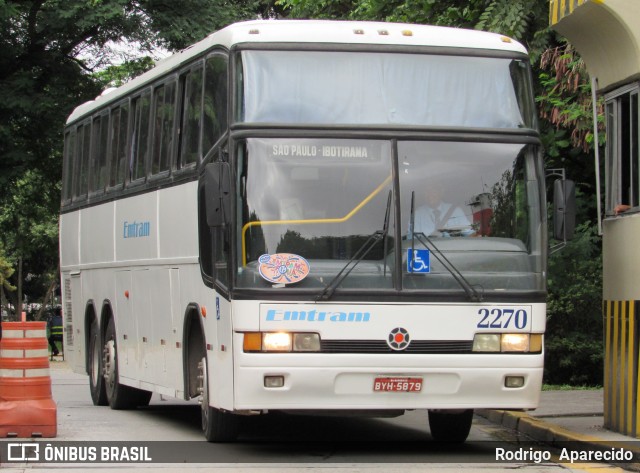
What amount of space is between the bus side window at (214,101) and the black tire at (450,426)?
3.29 m

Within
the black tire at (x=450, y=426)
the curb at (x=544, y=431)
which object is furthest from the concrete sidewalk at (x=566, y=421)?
the black tire at (x=450, y=426)

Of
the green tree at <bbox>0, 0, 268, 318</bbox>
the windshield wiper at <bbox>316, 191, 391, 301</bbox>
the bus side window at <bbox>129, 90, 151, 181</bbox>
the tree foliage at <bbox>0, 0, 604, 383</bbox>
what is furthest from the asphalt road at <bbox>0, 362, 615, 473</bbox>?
the green tree at <bbox>0, 0, 268, 318</bbox>

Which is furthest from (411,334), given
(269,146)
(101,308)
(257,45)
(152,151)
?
(101,308)

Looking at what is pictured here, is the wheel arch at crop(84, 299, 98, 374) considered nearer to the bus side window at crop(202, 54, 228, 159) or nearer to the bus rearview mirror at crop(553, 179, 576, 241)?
the bus side window at crop(202, 54, 228, 159)

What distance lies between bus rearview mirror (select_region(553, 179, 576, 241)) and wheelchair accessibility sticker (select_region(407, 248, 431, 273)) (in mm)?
1200

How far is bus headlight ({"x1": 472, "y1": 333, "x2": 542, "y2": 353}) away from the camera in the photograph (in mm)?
10914

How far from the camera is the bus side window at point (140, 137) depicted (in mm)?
15211

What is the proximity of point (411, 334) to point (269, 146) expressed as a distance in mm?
1924

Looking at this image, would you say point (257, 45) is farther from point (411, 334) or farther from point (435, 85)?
point (411, 334)

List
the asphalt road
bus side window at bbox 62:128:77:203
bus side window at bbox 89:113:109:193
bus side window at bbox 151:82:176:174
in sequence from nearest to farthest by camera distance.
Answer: the asphalt road < bus side window at bbox 151:82:176:174 < bus side window at bbox 89:113:109:193 < bus side window at bbox 62:128:77:203

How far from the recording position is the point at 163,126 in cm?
1444

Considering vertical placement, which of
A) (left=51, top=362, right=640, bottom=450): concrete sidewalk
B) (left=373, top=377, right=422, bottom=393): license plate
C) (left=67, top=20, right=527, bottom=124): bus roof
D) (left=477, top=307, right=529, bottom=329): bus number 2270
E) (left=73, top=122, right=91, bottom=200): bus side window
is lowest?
(left=51, top=362, right=640, bottom=450): concrete sidewalk

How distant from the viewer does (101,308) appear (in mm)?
17344

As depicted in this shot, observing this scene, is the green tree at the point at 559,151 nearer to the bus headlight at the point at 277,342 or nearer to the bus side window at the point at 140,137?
the bus side window at the point at 140,137
